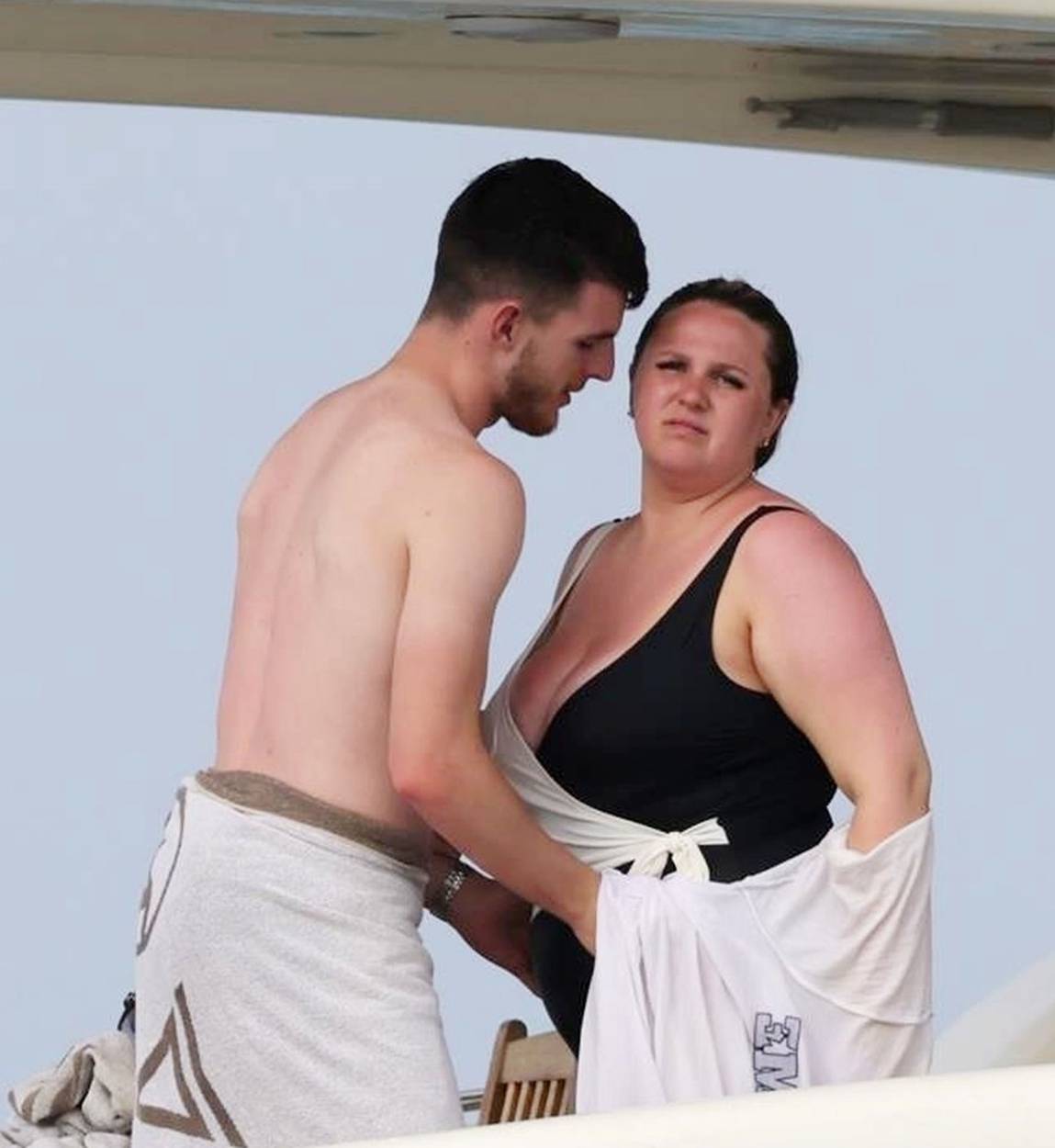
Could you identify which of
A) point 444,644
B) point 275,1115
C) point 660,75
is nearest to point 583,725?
point 444,644

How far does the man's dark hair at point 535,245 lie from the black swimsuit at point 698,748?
0.81 feet

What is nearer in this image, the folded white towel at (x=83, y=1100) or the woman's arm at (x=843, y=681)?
the woman's arm at (x=843, y=681)

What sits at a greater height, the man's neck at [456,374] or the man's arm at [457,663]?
the man's neck at [456,374]

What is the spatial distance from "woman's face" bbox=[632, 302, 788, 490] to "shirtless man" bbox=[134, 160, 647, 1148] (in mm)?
54

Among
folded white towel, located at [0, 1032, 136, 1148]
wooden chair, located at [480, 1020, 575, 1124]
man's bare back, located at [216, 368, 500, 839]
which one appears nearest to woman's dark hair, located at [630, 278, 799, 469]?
man's bare back, located at [216, 368, 500, 839]

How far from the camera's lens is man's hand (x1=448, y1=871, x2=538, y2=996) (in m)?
2.89

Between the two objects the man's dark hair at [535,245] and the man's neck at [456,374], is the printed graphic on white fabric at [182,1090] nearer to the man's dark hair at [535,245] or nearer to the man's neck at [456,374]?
the man's neck at [456,374]

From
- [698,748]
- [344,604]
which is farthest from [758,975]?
[344,604]

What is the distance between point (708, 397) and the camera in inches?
108

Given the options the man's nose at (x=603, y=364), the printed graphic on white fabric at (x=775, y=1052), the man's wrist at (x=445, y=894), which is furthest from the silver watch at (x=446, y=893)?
the man's nose at (x=603, y=364)

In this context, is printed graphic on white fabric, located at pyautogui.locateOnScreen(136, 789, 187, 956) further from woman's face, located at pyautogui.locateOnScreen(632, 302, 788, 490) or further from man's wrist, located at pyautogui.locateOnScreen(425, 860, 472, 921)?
woman's face, located at pyautogui.locateOnScreen(632, 302, 788, 490)

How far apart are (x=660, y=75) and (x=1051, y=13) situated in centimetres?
66

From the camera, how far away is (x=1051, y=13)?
2318 millimetres

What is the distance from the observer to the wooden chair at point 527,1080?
10.1 ft
